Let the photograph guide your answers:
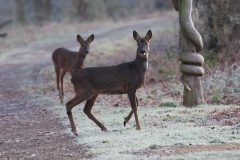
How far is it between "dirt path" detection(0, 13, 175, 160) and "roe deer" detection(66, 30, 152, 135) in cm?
73

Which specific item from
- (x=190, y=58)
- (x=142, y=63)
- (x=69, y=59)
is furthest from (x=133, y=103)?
(x=69, y=59)

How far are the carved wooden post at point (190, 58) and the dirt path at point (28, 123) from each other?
2809 mm

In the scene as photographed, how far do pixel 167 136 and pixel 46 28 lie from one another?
118 feet

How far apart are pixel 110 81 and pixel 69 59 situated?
19.3ft

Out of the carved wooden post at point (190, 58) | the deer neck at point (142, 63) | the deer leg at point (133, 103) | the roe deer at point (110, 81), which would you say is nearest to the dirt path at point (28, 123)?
the roe deer at point (110, 81)

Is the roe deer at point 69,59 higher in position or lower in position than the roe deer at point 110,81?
lower

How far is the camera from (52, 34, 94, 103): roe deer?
58.3ft

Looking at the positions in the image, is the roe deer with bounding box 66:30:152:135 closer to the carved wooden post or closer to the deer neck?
the deer neck

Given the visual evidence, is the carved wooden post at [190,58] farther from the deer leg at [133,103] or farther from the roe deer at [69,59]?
the roe deer at [69,59]

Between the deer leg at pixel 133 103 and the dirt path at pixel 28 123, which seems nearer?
the dirt path at pixel 28 123

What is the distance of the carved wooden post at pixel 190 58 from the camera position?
1487 cm

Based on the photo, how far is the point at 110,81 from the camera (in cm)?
1270

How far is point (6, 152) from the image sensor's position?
1136 centimetres

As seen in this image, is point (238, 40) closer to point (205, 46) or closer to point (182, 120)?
point (205, 46)
